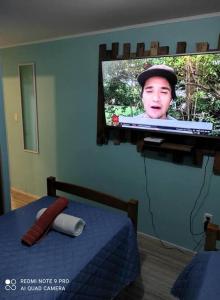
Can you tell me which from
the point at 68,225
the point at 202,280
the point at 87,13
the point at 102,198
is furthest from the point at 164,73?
the point at 202,280

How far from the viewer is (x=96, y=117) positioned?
281cm

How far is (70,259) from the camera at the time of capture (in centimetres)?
134

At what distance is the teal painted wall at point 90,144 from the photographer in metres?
2.28

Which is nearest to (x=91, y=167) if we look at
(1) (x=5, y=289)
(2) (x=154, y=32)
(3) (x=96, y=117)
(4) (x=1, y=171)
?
(3) (x=96, y=117)

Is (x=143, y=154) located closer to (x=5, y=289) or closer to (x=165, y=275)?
(x=165, y=275)

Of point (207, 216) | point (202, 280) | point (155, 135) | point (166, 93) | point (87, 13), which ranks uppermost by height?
point (87, 13)

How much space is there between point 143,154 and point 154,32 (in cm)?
119

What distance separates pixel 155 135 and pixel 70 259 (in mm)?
1464

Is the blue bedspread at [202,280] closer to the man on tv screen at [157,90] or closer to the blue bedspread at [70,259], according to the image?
the blue bedspread at [70,259]

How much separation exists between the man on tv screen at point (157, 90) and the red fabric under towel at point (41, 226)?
1.20 meters

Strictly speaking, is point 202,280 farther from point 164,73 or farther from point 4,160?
point 4,160

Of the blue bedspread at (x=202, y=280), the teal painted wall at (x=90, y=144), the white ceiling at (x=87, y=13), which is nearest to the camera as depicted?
the blue bedspread at (x=202, y=280)

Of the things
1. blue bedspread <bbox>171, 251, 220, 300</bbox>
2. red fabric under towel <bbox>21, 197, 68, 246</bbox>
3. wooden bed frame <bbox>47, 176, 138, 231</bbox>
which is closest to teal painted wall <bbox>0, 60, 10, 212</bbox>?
wooden bed frame <bbox>47, 176, 138, 231</bbox>

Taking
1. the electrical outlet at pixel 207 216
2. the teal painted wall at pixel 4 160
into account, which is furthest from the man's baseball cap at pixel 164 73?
the teal painted wall at pixel 4 160
